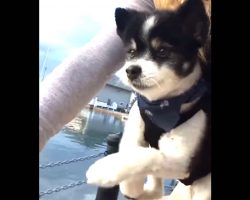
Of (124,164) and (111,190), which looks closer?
(124,164)

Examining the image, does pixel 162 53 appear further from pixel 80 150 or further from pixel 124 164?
pixel 80 150

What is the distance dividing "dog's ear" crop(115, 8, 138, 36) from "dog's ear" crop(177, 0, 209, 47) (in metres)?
0.09

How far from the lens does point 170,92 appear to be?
2.20 feet

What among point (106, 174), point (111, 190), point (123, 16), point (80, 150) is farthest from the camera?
point (80, 150)

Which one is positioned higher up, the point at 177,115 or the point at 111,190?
the point at 177,115

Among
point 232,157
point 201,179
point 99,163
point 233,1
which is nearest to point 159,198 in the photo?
point 201,179

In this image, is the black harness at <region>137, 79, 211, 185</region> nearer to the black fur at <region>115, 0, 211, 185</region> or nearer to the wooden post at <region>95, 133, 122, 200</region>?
the black fur at <region>115, 0, 211, 185</region>

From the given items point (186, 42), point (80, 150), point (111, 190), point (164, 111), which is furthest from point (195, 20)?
point (80, 150)

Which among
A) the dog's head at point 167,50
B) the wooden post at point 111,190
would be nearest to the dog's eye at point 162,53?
the dog's head at point 167,50

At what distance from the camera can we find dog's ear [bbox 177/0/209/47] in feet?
2.07

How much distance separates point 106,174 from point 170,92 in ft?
0.59

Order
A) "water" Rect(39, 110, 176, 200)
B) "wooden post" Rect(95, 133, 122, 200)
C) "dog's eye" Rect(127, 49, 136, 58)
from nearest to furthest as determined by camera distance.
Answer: "dog's eye" Rect(127, 49, 136, 58) → "water" Rect(39, 110, 176, 200) → "wooden post" Rect(95, 133, 122, 200)

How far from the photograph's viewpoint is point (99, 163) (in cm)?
61

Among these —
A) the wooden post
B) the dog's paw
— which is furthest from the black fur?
the wooden post
